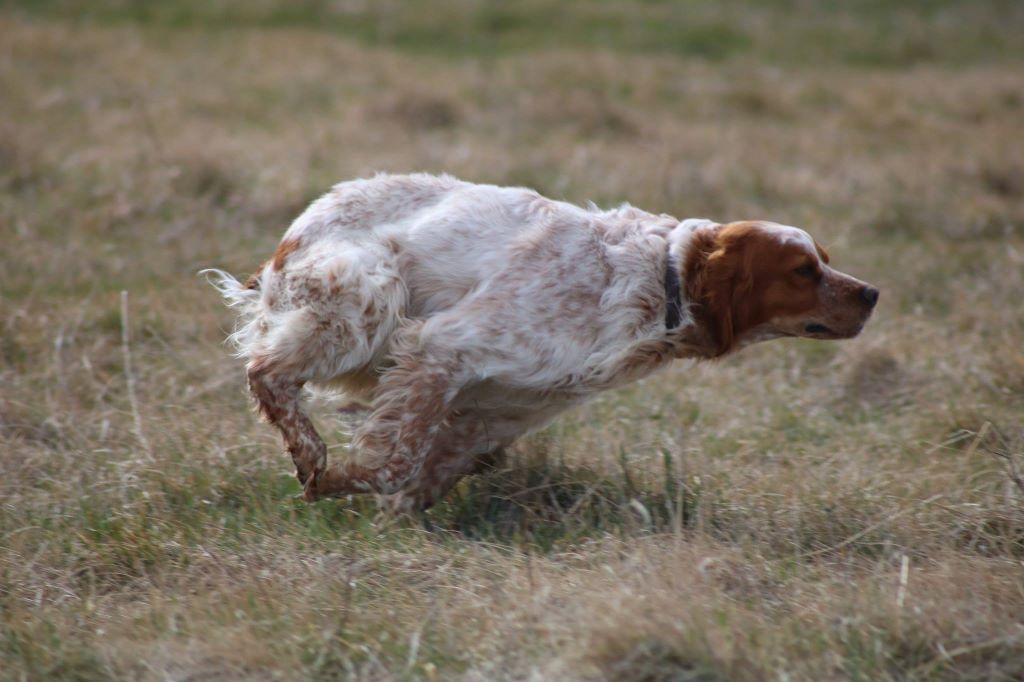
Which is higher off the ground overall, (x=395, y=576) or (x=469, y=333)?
(x=469, y=333)

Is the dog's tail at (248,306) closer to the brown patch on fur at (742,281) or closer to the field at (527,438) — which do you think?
the field at (527,438)

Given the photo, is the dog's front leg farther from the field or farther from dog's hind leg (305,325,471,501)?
the field

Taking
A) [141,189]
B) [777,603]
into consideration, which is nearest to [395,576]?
[777,603]

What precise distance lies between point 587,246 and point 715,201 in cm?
388

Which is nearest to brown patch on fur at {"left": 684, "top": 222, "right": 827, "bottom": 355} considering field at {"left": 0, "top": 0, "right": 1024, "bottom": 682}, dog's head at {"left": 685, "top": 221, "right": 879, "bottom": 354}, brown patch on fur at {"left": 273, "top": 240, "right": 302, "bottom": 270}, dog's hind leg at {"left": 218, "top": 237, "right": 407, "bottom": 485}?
dog's head at {"left": 685, "top": 221, "right": 879, "bottom": 354}

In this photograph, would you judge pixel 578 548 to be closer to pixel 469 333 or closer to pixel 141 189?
pixel 469 333

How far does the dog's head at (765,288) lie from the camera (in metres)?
3.83

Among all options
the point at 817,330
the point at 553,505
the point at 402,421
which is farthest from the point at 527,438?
the point at 817,330

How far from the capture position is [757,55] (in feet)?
43.6

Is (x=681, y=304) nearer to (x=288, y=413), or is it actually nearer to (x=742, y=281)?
(x=742, y=281)

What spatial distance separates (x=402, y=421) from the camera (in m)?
3.71

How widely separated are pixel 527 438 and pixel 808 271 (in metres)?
1.12

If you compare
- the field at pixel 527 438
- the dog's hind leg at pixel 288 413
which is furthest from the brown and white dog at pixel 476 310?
the field at pixel 527 438

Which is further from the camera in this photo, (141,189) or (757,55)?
(757,55)
